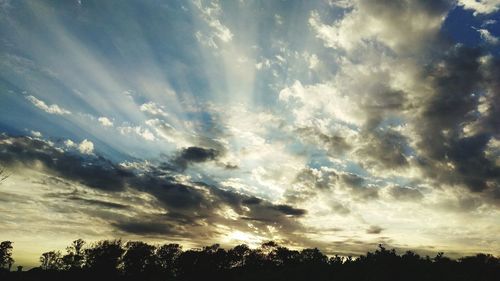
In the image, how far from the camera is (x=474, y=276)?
91.8 ft

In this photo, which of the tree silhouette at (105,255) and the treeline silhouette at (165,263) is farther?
the tree silhouette at (105,255)

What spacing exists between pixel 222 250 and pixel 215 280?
5800cm

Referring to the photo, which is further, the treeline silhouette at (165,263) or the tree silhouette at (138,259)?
the tree silhouette at (138,259)

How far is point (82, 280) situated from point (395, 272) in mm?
97035

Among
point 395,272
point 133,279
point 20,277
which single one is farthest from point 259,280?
point 133,279

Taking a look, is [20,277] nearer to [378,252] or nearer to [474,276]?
A: [378,252]

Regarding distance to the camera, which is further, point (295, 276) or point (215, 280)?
point (215, 280)

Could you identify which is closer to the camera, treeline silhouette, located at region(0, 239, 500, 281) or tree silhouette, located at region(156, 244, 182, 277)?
treeline silhouette, located at region(0, 239, 500, 281)

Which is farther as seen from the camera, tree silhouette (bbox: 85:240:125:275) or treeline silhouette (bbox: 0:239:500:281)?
tree silhouette (bbox: 85:240:125:275)

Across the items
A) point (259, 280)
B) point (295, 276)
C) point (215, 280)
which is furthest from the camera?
point (215, 280)

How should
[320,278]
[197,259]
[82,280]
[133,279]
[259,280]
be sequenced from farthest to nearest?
[197,259] → [133,279] → [82,280] → [259,280] → [320,278]

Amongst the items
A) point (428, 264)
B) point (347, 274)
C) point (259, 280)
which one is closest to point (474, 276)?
point (428, 264)

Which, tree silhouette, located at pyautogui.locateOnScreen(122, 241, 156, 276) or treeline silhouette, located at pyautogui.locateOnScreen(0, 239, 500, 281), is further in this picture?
tree silhouette, located at pyautogui.locateOnScreen(122, 241, 156, 276)

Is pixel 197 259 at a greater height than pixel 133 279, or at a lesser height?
greater
